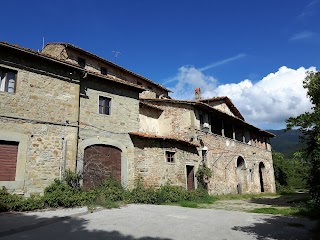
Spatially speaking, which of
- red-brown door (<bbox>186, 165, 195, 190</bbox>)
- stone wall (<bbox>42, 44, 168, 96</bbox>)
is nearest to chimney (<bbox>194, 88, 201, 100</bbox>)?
stone wall (<bbox>42, 44, 168, 96</bbox>)

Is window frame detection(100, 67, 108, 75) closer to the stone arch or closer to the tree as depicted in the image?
the stone arch

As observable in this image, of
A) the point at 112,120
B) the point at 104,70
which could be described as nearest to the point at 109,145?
the point at 112,120

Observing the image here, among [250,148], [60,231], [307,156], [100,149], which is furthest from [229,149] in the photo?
[60,231]

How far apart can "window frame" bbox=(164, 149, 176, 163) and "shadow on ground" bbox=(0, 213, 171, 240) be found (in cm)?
765

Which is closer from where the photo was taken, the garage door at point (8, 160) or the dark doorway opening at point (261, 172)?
the garage door at point (8, 160)

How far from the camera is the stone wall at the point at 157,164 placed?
14000mm

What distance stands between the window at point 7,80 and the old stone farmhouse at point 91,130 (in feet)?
0.11

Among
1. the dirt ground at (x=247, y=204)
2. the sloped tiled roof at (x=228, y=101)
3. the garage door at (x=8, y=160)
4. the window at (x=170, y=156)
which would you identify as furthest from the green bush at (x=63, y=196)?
the sloped tiled roof at (x=228, y=101)

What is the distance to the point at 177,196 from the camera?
45.4 feet

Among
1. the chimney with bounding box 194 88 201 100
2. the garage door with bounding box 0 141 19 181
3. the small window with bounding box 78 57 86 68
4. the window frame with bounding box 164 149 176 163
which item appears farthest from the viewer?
the chimney with bounding box 194 88 201 100

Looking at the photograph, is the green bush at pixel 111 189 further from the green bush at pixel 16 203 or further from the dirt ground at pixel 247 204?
the dirt ground at pixel 247 204

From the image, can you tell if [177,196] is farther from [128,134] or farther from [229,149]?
[229,149]

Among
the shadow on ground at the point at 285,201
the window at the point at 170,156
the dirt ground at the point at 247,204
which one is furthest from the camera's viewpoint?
the window at the point at 170,156

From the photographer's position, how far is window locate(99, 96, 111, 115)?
13.7 meters
